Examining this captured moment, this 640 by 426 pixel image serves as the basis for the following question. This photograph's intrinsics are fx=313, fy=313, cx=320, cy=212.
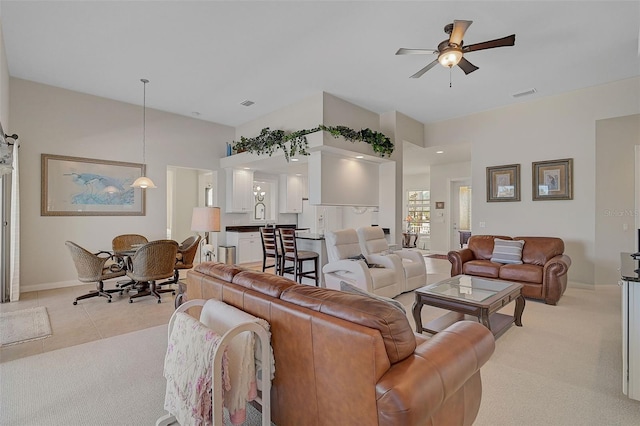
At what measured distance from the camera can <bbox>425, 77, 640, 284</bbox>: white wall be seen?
4.98 m

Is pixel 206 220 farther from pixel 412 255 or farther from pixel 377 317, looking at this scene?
pixel 377 317

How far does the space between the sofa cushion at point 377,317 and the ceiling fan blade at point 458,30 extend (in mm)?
2662

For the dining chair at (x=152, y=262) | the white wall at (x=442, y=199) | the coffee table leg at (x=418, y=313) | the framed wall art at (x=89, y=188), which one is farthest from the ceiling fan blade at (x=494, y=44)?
the white wall at (x=442, y=199)

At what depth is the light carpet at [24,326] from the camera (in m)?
3.04

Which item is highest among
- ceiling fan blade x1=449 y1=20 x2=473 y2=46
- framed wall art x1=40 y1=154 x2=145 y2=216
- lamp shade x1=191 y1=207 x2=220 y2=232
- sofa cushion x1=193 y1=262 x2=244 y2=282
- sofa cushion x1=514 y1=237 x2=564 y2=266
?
ceiling fan blade x1=449 y1=20 x2=473 y2=46

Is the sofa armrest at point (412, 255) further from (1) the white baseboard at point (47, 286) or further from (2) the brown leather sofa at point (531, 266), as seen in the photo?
(1) the white baseboard at point (47, 286)

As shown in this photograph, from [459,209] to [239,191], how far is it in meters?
6.41

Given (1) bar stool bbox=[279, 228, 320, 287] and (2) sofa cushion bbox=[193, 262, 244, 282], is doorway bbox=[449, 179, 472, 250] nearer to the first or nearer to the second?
(1) bar stool bbox=[279, 228, 320, 287]

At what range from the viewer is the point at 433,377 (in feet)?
3.99

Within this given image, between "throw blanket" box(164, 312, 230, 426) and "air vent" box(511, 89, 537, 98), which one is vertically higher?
"air vent" box(511, 89, 537, 98)

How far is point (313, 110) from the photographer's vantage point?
17.7ft

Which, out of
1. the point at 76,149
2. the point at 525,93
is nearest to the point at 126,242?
the point at 76,149

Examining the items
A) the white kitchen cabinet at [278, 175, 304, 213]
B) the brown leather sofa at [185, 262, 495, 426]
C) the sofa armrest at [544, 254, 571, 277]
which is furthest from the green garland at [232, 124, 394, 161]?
the brown leather sofa at [185, 262, 495, 426]

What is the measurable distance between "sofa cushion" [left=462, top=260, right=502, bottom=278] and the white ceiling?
276 centimetres
